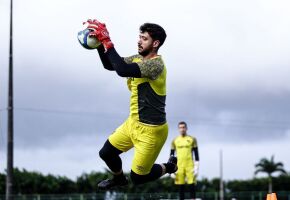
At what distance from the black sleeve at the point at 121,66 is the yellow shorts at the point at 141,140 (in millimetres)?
887

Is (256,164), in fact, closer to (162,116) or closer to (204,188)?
(204,188)

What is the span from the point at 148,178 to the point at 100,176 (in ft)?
258

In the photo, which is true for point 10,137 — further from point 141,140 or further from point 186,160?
point 141,140

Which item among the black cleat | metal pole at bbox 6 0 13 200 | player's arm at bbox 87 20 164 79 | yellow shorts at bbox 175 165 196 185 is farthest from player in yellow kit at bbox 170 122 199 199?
player's arm at bbox 87 20 164 79

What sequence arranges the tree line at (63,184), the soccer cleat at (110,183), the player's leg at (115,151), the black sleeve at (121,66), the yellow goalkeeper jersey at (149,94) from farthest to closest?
1. the tree line at (63,184)
2. the soccer cleat at (110,183)
3. the player's leg at (115,151)
4. the yellow goalkeeper jersey at (149,94)
5. the black sleeve at (121,66)

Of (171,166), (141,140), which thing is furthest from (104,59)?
(171,166)

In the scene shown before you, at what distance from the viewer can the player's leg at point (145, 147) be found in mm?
10688

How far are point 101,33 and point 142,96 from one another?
1.04m

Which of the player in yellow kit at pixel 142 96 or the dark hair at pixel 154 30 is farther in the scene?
the dark hair at pixel 154 30

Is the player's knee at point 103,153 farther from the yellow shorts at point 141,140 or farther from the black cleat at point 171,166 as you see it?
the black cleat at point 171,166

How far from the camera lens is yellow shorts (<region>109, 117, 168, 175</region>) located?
10.7 metres

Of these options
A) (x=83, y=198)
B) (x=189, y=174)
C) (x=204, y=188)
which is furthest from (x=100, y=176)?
(x=189, y=174)

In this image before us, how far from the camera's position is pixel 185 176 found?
2342 centimetres

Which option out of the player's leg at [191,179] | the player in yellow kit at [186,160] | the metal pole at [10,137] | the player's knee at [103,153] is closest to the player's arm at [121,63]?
the player's knee at [103,153]
